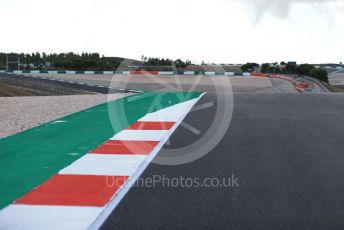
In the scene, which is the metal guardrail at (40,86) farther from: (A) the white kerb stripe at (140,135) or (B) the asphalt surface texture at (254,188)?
(B) the asphalt surface texture at (254,188)

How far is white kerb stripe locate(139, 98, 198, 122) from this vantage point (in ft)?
36.4

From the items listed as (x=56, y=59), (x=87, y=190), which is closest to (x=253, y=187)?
(x=87, y=190)

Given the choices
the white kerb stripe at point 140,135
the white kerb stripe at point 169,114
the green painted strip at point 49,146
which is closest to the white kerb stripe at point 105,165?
the green painted strip at point 49,146

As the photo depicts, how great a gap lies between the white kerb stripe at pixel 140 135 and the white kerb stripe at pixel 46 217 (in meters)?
3.84

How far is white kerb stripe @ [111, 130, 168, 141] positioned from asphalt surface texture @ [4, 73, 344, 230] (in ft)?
1.01

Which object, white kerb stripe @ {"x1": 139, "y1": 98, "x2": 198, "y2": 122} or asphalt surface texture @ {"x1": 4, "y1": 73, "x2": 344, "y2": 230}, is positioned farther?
white kerb stripe @ {"x1": 139, "y1": 98, "x2": 198, "y2": 122}

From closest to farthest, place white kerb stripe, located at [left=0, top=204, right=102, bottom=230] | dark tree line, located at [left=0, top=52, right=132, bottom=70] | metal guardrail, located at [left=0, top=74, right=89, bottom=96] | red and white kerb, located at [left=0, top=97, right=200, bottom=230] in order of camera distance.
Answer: white kerb stripe, located at [left=0, top=204, right=102, bottom=230] → red and white kerb, located at [left=0, top=97, right=200, bottom=230] → metal guardrail, located at [left=0, top=74, right=89, bottom=96] → dark tree line, located at [left=0, top=52, right=132, bottom=70]

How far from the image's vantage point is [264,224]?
4039mm

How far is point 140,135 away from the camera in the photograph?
8.78 meters

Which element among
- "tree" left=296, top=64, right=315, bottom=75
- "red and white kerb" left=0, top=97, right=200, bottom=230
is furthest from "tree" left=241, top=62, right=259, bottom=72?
"red and white kerb" left=0, top=97, right=200, bottom=230

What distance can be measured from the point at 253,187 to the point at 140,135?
12.8 feet

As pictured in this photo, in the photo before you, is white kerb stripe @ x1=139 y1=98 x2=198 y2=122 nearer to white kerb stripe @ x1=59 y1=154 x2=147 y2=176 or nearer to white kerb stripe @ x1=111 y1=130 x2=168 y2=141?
Result: white kerb stripe @ x1=111 y1=130 x2=168 y2=141

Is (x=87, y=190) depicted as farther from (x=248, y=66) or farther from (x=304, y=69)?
(x=248, y=66)

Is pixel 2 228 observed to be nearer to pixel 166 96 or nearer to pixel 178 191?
pixel 178 191
